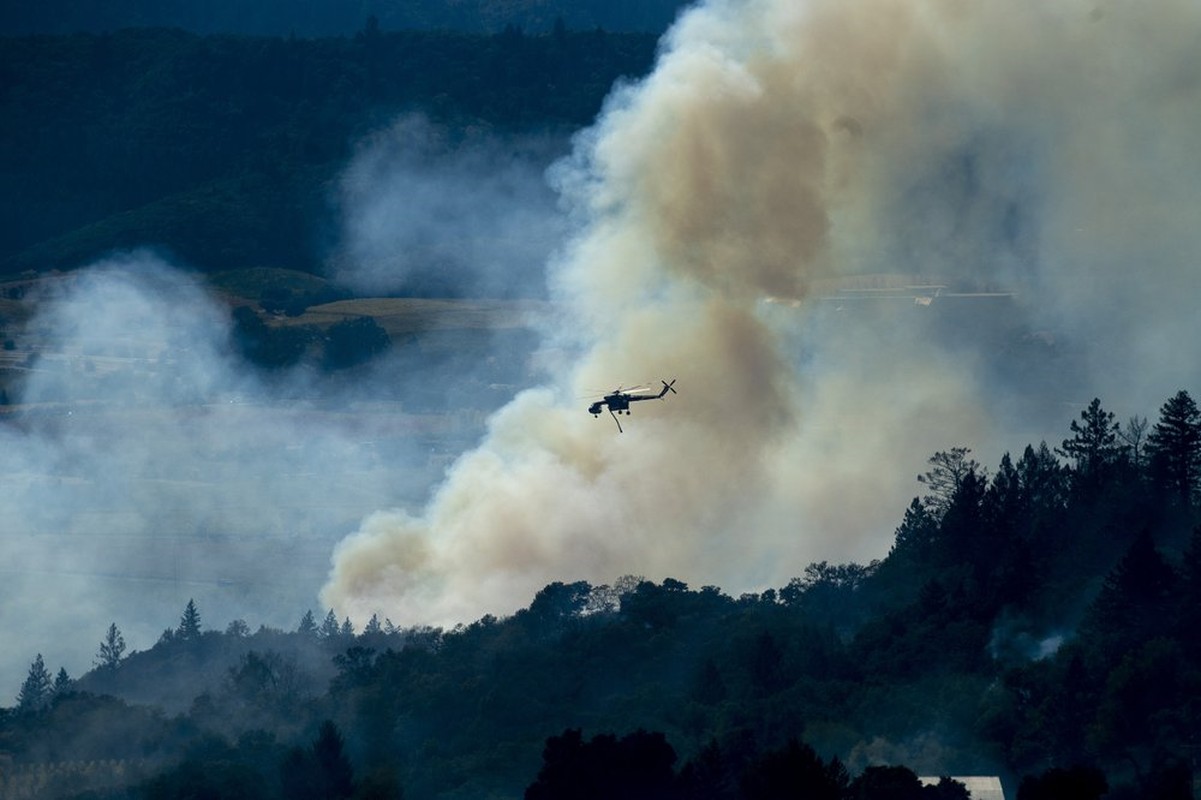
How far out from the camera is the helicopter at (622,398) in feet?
301

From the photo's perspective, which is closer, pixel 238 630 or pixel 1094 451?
pixel 1094 451

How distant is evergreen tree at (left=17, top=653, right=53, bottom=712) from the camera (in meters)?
101

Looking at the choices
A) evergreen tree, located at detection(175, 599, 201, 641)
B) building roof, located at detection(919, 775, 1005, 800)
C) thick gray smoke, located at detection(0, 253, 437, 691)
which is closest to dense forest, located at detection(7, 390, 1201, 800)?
building roof, located at detection(919, 775, 1005, 800)

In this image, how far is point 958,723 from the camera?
72.4 m

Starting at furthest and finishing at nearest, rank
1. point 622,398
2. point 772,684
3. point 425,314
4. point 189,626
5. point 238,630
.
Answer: point 425,314 → point 189,626 → point 238,630 → point 622,398 → point 772,684

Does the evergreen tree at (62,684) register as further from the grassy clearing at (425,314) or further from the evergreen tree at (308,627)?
the grassy clearing at (425,314)

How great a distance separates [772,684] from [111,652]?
37.6 metres

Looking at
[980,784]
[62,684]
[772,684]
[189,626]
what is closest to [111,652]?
[189,626]

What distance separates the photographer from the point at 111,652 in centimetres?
11019

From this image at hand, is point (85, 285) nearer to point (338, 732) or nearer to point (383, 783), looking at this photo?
point (338, 732)

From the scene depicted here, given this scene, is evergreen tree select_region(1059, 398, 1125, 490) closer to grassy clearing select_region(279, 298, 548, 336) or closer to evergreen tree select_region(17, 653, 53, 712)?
evergreen tree select_region(17, 653, 53, 712)

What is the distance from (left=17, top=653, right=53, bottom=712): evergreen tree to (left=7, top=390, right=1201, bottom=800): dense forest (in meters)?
0.23

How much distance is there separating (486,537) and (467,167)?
93072 millimetres

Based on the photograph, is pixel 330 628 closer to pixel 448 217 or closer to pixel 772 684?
pixel 772 684
